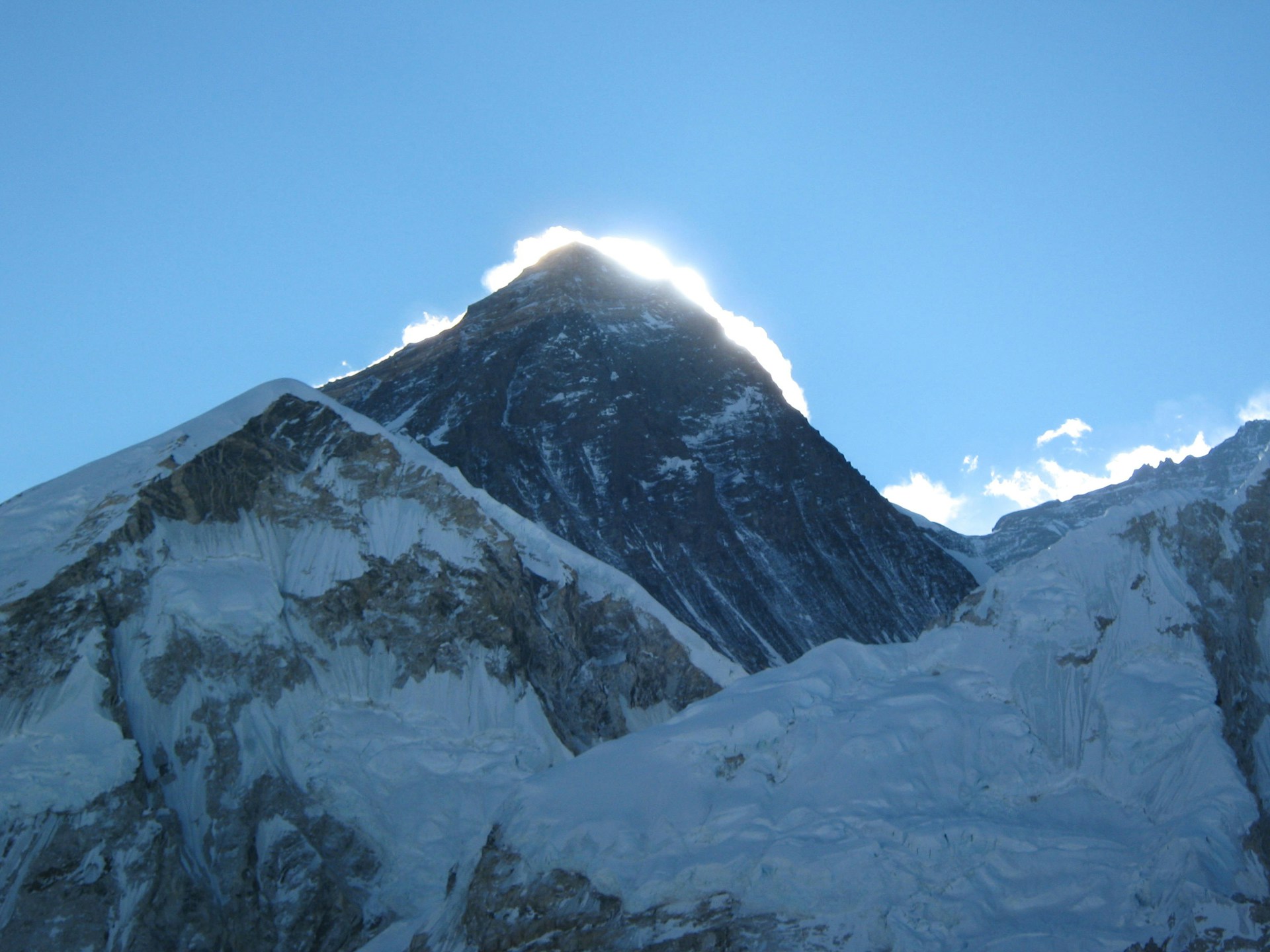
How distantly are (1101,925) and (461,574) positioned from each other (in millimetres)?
27901

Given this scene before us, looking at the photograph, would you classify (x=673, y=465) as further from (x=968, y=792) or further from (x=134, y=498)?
(x=968, y=792)

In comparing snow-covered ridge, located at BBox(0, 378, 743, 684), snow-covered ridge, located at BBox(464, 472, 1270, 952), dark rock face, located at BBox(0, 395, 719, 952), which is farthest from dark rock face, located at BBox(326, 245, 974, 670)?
snow-covered ridge, located at BBox(464, 472, 1270, 952)

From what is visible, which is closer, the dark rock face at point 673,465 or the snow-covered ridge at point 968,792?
the snow-covered ridge at point 968,792

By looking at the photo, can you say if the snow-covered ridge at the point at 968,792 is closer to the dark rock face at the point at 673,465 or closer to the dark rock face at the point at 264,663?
the dark rock face at the point at 264,663

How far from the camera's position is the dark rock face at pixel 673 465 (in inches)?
3103

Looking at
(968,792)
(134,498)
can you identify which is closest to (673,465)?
(134,498)

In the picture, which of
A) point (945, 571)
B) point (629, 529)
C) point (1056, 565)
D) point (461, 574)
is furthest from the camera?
point (945, 571)

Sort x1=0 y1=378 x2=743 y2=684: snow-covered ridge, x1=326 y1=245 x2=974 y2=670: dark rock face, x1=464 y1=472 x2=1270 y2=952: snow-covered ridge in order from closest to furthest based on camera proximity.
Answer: x1=464 y1=472 x2=1270 y2=952: snow-covered ridge, x1=0 y1=378 x2=743 y2=684: snow-covered ridge, x1=326 y1=245 x2=974 y2=670: dark rock face

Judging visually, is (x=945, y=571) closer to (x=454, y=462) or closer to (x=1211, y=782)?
(x=454, y=462)

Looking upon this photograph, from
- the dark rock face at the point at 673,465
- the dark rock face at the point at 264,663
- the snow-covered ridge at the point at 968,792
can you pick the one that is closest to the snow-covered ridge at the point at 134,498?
the dark rock face at the point at 264,663

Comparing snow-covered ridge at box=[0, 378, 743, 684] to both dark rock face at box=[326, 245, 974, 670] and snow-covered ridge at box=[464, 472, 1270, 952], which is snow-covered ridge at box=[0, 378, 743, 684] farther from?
dark rock face at box=[326, 245, 974, 670]

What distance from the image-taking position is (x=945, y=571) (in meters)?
91.2

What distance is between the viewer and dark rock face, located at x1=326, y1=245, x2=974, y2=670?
7881 centimetres

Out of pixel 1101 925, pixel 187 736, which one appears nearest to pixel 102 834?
pixel 187 736
